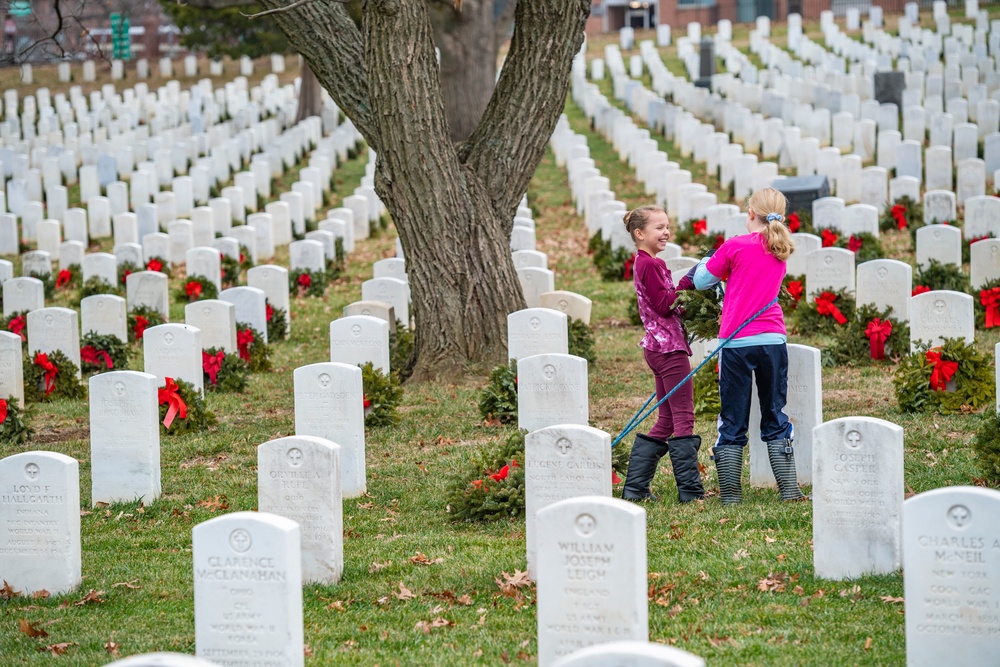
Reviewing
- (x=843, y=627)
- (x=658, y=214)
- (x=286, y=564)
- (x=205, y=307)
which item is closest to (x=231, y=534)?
(x=286, y=564)

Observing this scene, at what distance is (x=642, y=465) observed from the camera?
7.62 meters

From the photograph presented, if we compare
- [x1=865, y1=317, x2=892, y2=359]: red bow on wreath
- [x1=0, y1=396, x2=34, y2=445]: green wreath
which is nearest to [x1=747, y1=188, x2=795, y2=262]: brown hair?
[x1=865, y1=317, x2=892, y2=359]: red bow on wreath

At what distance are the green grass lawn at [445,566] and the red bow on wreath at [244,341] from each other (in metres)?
1.99

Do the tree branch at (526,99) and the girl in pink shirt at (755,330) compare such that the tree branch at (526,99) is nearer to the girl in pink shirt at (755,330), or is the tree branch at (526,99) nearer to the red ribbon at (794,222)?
the girl in pink shirt at (755,330)

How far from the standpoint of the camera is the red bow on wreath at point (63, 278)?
17.5m

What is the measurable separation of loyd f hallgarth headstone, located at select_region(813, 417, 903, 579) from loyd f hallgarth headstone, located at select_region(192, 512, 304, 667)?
2537 mm

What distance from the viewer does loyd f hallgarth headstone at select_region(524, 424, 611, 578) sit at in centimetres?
665

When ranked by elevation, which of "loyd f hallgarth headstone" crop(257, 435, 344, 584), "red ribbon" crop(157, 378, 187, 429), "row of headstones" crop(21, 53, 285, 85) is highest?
"row of headstones" crop(21, 53, 285, 85)

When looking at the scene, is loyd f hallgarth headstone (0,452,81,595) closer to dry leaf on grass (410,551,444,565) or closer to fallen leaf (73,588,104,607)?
fallen leaf (73,588,104,607)

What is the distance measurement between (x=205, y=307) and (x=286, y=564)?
7.77 m

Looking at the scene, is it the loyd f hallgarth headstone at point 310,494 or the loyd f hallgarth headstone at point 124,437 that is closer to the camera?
the loyd f hallgarth headstone at point 310,494

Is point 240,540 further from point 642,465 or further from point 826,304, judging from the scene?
point 826,304

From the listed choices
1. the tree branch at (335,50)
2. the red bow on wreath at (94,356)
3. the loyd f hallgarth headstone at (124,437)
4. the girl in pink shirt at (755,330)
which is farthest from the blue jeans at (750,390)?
the red bow on wreath at (94,356)

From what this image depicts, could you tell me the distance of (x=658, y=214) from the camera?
738cm
